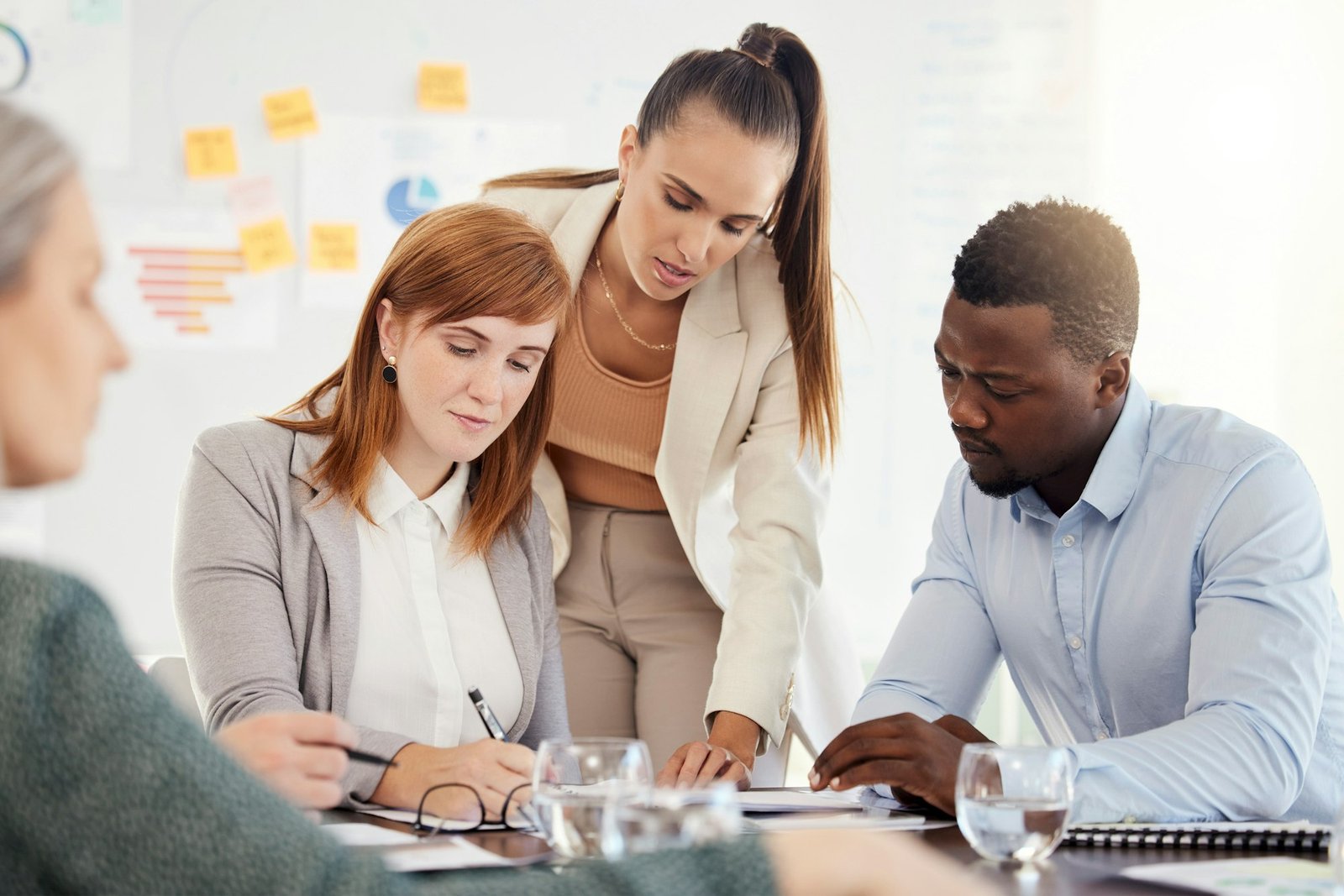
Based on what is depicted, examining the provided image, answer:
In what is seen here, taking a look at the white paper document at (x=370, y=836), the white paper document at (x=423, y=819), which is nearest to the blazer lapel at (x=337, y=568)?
the white paper document at (x=423, y=819)

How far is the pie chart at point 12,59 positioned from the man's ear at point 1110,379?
2503 mm

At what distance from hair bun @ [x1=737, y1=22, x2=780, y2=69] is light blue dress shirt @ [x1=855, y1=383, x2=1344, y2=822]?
2.36ft

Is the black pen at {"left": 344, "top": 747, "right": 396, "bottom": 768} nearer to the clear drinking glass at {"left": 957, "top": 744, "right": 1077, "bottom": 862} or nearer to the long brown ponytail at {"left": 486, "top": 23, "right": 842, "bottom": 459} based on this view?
the clear drinking glass at {"left": 957, "top": 744, "right": 1077, "bottom": 862}

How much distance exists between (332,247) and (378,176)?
20 centimetres

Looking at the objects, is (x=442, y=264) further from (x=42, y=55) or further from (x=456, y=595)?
(x=42, y=55)

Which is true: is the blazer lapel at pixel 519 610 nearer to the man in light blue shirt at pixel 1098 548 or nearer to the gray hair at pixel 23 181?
the man in light blue shirt at pixel 1098 548

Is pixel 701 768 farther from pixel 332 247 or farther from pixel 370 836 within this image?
pixel 332 247

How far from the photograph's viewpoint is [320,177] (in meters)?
3.15

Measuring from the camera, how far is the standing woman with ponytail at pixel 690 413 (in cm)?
206

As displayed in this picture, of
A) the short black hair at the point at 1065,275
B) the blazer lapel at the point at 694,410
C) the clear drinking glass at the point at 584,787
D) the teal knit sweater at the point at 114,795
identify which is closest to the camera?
the teal knit sweater at the point at 114,795

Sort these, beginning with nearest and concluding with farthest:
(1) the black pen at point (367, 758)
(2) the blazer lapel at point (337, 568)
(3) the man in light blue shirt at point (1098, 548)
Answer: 1. (1) the black pen at point (367, 758)
2. (3) the man in light blue shirt at point (1098, 548)
3. (2) the blazer lapel at point (337, 568)

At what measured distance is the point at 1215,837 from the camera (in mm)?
1174

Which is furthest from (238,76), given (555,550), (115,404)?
(555,550)

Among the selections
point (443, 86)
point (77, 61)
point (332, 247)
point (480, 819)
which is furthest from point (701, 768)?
point (77, 61)
